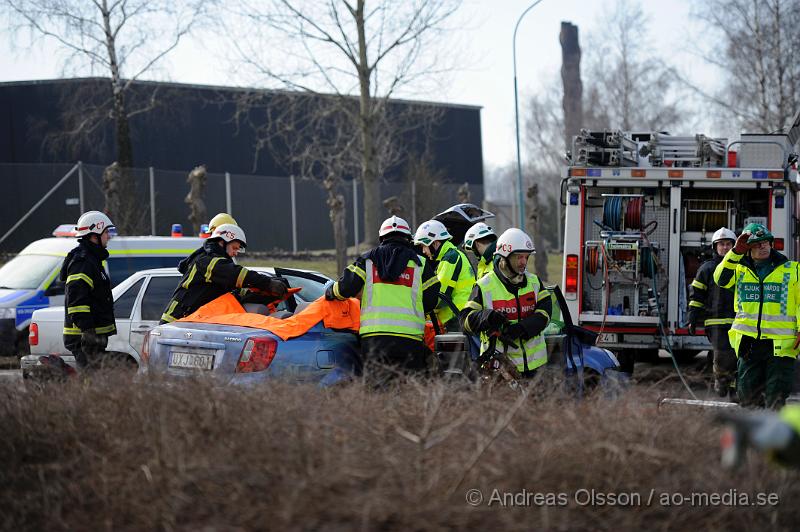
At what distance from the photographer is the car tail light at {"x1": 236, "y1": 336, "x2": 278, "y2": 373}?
659cm

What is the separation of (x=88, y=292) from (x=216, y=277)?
4.44 feet

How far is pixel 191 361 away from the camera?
6863 millimetres

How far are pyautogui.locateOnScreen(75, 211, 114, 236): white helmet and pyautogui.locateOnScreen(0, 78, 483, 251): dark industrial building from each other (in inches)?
646

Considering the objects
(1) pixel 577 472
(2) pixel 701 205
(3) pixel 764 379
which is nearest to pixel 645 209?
(2) pixel 701 205

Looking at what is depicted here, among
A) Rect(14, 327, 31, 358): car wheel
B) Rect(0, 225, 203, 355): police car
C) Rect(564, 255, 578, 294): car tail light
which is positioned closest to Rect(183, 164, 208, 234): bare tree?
Rect(0, 225, 203, 355): police car

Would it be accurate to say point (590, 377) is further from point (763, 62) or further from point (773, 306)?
point (763, 62)

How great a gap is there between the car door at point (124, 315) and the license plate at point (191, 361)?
3196mm

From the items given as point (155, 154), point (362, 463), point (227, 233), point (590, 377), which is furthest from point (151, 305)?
point (155, 154)

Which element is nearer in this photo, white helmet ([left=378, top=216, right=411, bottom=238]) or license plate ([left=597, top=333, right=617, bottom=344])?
white helmet ([left=378, top=216, right=411, bottom=238])

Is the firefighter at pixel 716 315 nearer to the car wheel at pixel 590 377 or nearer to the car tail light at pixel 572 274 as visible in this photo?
the car tail light at pixel 572 274

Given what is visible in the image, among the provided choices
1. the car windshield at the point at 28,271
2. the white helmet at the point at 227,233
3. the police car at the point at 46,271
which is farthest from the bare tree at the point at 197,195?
the white helmet at the point at 227,233

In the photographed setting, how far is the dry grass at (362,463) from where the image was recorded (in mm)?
3641

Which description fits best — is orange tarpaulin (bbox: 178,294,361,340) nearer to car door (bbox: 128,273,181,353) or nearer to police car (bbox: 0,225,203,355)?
car door (bbox: 128,273,181,353)

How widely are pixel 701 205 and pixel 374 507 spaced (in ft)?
28.0
